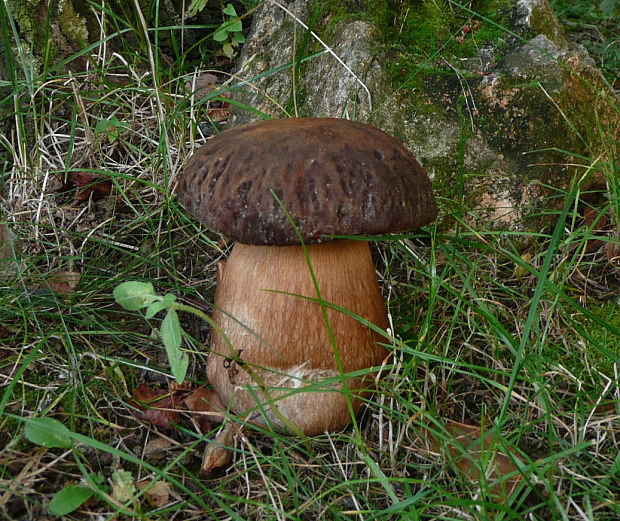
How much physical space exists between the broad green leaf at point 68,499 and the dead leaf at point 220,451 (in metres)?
0.35

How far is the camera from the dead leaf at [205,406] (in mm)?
1810

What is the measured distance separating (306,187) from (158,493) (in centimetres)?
96

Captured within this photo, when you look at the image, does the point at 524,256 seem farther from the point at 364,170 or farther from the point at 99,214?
the point at 99,214

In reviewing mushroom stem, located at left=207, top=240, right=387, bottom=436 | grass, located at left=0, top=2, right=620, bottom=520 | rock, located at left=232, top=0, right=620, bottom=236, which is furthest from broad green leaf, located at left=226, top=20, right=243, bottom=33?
mushroom stem, located at left=207, top=240, right=387, bottom=436

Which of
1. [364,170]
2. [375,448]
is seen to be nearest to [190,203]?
[364,170]

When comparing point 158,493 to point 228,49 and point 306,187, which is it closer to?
point 306,187

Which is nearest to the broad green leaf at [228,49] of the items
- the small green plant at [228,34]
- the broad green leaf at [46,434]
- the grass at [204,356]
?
the small green plant at [228,34]

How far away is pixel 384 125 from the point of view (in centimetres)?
234

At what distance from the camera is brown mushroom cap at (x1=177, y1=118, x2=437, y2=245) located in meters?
1.53

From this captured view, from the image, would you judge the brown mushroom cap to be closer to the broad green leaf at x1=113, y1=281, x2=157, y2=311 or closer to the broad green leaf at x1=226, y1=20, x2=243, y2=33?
the broad green leaf at x1=113, y1=281, x2=157, y2=311

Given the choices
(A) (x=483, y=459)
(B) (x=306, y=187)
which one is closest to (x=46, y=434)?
(B) (x=306, y=187)

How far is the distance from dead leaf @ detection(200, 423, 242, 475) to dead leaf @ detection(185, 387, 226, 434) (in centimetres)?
7

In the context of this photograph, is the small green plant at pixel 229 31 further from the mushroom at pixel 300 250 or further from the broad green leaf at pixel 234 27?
the mushroom at pixel 300 250

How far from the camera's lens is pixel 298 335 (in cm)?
178
